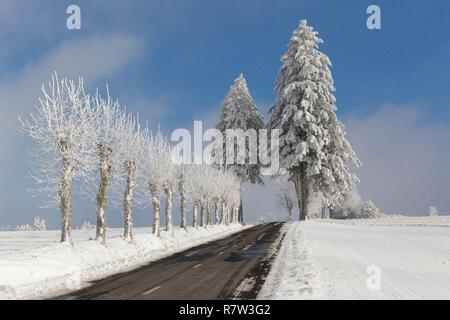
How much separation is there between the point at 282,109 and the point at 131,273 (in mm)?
44983

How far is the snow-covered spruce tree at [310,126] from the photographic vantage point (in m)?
54.6

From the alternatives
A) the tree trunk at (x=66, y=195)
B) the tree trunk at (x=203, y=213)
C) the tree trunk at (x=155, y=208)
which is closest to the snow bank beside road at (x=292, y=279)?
the tree trunk at (x=66, y=195)

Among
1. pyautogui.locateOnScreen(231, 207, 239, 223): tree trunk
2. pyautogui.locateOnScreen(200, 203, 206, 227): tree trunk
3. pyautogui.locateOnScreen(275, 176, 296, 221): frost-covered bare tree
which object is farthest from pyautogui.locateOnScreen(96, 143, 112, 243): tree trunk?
pyautogui.locateOnScreen(275, 176, 296, 221): frost-covered bare tree

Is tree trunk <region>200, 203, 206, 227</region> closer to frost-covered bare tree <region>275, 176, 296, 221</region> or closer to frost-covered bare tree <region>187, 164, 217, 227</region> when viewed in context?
frost-covered bare tree <region>187, 164, 217, 227</region>

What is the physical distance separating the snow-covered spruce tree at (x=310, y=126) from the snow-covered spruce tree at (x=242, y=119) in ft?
34.1

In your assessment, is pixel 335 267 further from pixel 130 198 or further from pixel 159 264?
pixel 130 198

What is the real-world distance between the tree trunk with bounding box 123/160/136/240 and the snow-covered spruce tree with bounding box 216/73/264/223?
1485 inches

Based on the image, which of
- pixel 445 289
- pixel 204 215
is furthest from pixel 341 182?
pixel 445 289

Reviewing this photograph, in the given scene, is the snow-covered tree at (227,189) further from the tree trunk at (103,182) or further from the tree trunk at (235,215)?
the tree trunk at (103,182)

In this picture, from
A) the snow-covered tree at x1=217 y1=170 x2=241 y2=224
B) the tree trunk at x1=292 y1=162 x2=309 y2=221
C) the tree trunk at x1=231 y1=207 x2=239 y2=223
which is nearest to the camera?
the tree trunk at x1=292 y1=162 x2=309 y2=221

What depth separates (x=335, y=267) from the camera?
16.6 metres

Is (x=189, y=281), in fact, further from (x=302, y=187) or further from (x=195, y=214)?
(x=302, y=187)

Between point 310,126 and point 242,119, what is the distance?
643 inches

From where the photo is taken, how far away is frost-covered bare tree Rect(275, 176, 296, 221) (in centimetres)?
10269
